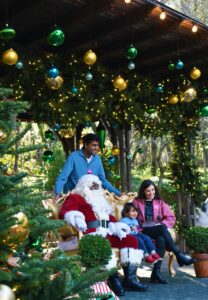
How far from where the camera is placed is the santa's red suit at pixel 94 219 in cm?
521

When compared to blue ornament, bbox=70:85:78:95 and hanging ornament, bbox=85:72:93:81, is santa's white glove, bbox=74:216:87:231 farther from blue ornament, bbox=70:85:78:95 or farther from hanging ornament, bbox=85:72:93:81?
hanging ornament, bbox=85:72:93:81

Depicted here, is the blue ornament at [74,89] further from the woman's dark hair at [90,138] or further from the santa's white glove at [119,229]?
the santa's white glove at [119,229]

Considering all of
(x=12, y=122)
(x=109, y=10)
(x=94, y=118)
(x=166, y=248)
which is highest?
(x=109, y=10)

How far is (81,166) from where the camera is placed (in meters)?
5.89

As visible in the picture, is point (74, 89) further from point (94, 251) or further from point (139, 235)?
point (94, 251)

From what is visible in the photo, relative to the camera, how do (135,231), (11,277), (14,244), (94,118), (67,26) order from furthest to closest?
(94,118)
(67,26)
(135,231)
(14,244)
(11,277)

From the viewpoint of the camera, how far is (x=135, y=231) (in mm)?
5699

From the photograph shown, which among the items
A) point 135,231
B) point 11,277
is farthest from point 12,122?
point 135,231

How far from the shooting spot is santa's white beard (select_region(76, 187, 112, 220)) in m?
5.45

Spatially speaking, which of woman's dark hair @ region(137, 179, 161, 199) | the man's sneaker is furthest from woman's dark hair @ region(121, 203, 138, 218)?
the man's sneaker

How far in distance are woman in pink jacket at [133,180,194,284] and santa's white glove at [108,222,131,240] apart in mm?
634

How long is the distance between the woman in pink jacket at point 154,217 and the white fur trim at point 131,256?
601 mm

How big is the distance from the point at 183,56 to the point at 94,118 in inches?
71.3

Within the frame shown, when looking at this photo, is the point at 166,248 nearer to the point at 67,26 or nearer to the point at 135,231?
the point at 135,231
